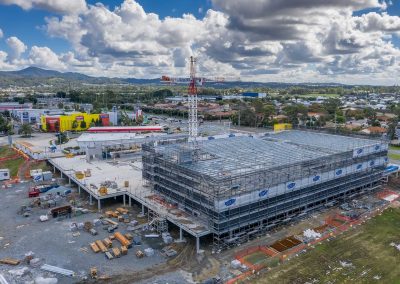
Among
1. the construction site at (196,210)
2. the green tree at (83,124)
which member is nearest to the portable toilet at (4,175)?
the construction site at (196,210)

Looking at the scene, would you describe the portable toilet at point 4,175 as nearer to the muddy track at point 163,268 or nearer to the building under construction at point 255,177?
the building under construction at point 255,177

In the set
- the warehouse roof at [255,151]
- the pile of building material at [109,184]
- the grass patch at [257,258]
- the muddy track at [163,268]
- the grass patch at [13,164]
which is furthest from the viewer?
the grass patch at [13,164]

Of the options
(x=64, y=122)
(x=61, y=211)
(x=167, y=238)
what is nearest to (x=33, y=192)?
(x=61, y=211)

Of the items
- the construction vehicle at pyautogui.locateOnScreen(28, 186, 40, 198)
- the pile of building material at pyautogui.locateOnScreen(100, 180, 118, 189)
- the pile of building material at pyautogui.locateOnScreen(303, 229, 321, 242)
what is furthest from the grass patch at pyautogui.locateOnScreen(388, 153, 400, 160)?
the construction vehicle at pyautogui.locateOnScreen(28, 186, 40, 198)

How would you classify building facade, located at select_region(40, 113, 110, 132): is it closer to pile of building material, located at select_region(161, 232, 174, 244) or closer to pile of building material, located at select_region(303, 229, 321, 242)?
pile of building material, located at select_region(161, 232, 174, 244)

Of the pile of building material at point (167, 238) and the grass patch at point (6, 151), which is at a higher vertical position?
the grass patch at point (6, 151)

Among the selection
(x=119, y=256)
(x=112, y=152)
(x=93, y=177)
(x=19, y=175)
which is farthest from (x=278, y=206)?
(x=19, y=175)

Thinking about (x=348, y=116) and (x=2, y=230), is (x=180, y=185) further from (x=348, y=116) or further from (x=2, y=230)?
(x=348, y=116)

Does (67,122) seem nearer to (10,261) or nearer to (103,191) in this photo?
(103,191)
